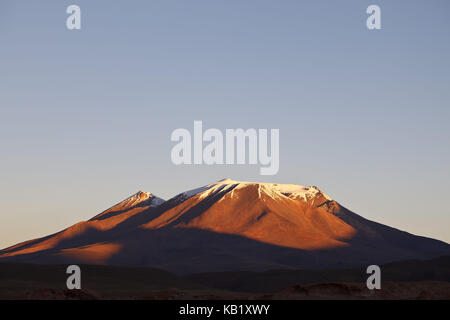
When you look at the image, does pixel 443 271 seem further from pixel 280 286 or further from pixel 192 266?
pixel 192 266

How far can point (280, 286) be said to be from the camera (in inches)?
4983

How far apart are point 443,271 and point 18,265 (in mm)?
74315
